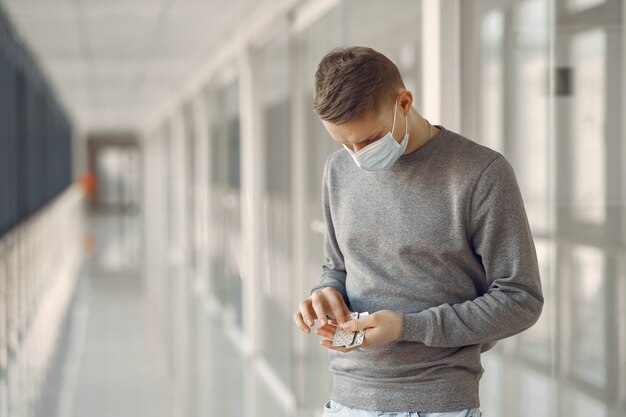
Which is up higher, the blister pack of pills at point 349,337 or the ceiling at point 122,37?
the ceiling at point 122,37

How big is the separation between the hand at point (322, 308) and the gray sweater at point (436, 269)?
0.24ft

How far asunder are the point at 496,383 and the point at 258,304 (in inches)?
176

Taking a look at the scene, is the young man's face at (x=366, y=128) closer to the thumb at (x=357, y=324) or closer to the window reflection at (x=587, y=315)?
the thumb at (x=357, y=324)

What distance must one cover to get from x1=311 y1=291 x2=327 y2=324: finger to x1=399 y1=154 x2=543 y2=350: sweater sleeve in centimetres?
17

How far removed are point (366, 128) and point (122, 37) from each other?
25.6 feet

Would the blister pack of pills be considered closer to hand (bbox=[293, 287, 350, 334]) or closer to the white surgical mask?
hand (bbox=[293, 287, 350, 334])

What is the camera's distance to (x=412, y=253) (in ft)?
5.86

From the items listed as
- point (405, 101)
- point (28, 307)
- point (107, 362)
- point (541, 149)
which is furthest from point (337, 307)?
point (28, 307)

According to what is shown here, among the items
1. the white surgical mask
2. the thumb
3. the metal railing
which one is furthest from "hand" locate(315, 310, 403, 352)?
the metal railing

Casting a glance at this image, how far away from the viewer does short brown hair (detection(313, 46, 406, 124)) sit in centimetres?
164

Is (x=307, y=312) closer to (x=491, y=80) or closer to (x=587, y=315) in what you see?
(x=587, y=315)

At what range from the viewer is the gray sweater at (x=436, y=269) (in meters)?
1.71

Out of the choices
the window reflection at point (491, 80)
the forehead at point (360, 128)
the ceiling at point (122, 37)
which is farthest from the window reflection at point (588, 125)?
the ceiling at point (122, 37)

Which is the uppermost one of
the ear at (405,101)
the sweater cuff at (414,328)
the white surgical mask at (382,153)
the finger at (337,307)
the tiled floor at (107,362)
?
the ear at (405,101)
